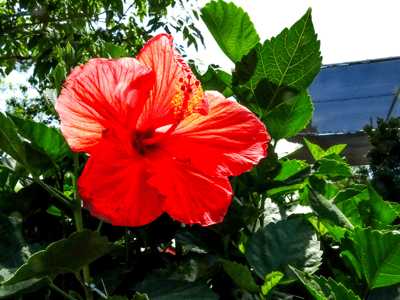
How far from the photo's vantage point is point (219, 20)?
60 cm

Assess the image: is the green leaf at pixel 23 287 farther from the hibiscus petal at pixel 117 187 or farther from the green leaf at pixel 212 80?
the green leaf at pixel 212 80

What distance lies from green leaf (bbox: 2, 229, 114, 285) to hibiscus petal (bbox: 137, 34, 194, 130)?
18 centimetres

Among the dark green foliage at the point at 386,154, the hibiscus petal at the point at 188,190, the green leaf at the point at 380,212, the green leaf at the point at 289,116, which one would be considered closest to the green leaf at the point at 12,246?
the hibiscus petal at the point at 188,190

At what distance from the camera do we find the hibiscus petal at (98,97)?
42cm

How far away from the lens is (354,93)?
744 centimetres

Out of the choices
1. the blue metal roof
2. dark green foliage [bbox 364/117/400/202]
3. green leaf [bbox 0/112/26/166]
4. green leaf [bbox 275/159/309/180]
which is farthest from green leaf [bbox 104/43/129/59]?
the blue metal roof

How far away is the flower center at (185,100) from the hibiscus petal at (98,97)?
0.05m

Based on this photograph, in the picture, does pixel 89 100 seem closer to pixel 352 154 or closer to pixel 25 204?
pixel 25 204

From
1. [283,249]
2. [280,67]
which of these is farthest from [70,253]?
[280,67]

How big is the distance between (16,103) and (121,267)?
1257cm

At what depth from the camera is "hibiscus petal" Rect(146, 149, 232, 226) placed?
452 mm

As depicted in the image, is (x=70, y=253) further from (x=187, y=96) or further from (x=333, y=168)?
(x=333, y=168)

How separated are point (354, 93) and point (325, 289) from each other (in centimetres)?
777

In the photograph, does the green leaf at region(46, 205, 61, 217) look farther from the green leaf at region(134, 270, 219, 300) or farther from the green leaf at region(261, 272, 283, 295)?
the green leaf at region(261, 272, 283, 295)
